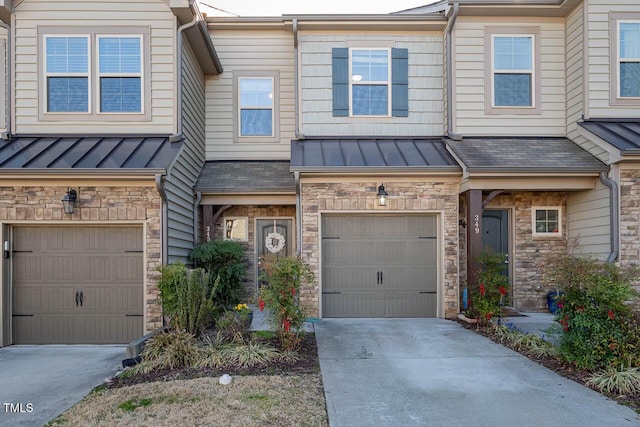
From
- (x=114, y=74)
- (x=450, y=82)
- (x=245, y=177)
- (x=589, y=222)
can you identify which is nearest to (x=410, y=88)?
(x=450, y=82)

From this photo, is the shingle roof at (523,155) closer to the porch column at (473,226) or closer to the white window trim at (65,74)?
the porch column at (473,226)

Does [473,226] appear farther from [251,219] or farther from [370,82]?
[251,219]

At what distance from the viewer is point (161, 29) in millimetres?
8312

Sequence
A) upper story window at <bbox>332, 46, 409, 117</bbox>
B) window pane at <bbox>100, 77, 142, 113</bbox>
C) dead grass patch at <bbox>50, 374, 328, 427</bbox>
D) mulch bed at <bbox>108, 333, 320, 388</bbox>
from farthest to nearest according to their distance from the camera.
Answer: upper story window at <bbox>332, 46, 409, 117</bbox>, window pane at <bbox>100, 77, 142, 113</bbox>, mulch bed at <bbox>108, 333, 320, 388</bbox>, dead grass patch at <bbox>50, 374, 328, 427</bbox>

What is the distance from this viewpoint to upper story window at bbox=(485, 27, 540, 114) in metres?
9.45

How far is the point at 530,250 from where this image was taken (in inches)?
378

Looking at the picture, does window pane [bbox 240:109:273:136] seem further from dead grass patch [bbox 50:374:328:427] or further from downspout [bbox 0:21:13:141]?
dead grass patch [bbox 50:374:328:427]

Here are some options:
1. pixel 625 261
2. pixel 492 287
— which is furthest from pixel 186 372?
pixel 625 261

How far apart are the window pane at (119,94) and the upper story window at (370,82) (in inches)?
154

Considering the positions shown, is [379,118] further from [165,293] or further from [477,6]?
[165,293]

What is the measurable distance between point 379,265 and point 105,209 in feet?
16.1

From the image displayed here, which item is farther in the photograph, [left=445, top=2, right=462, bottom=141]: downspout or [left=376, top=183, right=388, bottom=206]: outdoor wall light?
[left=445, top=2, right=462, bottom=141]: downspout

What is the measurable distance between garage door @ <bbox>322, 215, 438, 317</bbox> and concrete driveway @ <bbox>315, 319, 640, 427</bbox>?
5.09 ft

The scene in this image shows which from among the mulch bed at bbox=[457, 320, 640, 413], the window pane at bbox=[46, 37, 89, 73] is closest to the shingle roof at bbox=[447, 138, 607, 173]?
the mulch bed at bbox=[457, 320, 640, 413]
